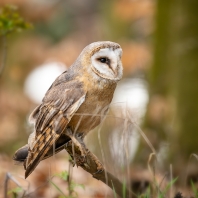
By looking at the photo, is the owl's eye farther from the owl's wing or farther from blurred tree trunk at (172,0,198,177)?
blurred tree trunk at (172,0,198,177)

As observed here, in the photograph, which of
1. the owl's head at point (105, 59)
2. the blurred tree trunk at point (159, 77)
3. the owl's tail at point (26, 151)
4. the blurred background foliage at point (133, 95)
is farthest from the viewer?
the blurred tree trunk at point (159, 77)

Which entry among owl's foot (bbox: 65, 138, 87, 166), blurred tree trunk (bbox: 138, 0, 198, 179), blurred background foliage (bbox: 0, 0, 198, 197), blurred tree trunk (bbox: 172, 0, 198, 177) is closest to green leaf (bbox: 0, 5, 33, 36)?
blurred background foliage (bbox: 0, 0, 198, 197)

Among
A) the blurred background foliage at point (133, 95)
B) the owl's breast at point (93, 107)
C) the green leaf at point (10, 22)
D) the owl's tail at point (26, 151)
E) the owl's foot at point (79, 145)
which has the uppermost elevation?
the green leaf at point (10, 22)

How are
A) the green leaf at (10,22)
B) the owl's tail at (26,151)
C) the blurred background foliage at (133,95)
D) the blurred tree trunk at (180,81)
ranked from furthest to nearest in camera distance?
the blurred tree trunk at (180,81) → the green leaf at (10,22) → the blurred background foliage at (133,95) → the owl's tail at (26,151)

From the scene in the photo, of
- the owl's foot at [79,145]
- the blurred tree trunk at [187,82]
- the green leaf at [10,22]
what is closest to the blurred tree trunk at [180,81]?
the blurred tree trunk at [187,82]

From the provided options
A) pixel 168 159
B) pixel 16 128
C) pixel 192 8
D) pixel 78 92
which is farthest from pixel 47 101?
pixel 16 128

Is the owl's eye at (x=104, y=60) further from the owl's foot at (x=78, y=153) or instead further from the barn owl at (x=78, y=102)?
the owl's foot at (x=78, y=153)

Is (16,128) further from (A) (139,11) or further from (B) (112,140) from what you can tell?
(B) (112,140)

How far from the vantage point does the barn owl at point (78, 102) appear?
12.2ft

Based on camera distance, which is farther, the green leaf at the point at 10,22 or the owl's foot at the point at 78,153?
the green leaf at the point at 10,22

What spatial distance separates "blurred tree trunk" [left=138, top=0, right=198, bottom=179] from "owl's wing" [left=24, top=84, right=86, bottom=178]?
3441 mm

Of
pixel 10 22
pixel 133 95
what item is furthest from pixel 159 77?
pixel 10 22

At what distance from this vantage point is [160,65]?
811cm

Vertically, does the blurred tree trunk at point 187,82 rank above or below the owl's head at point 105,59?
below
